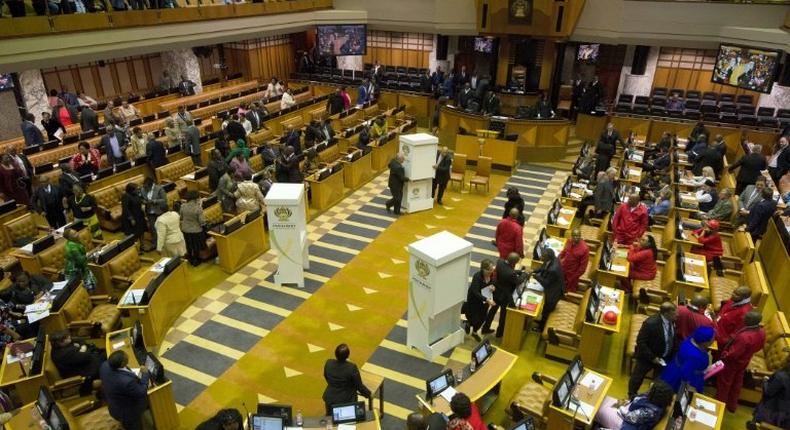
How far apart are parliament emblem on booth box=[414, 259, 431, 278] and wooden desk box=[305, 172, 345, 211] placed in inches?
207

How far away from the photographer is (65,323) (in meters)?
6.69

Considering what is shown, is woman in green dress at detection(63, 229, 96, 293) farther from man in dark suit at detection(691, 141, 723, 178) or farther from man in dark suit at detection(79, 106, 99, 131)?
man in dark suit at detection(691, 141, 723, 178)

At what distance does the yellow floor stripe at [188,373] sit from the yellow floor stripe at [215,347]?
16.8 inches

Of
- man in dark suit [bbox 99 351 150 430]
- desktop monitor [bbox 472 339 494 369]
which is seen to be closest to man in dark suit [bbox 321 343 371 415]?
desktop monitor [bbox 472 339 494 369]

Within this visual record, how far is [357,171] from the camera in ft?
42.1

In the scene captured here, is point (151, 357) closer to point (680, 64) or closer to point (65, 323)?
point (65, 323)

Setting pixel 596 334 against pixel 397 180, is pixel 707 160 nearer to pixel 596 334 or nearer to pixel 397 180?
pixel 397 180

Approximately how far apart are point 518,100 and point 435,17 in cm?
474

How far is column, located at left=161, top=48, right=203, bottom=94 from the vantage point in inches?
761

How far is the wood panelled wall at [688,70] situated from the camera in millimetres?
18766

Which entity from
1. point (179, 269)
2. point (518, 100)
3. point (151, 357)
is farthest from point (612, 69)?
point (151, 357)

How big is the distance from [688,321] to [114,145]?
11665 mm

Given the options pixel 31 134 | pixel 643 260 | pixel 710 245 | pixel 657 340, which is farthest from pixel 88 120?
pixel 710 245

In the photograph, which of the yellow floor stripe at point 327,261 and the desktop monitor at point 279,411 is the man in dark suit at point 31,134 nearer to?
the yellow floor stripe at point 327,261
